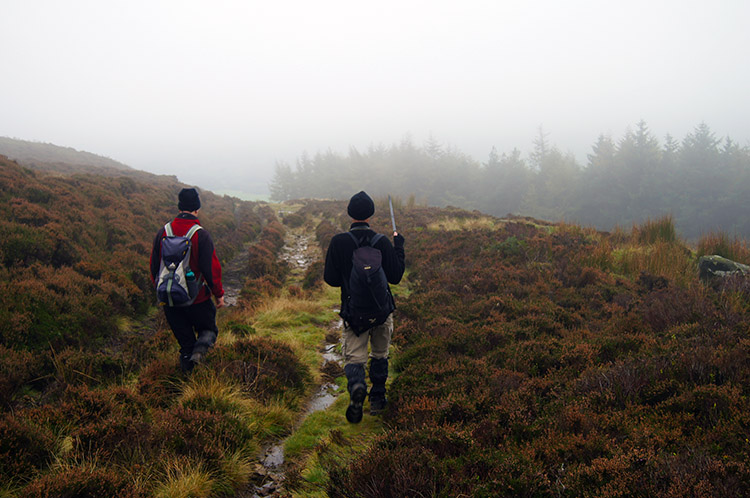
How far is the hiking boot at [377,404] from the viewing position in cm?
440

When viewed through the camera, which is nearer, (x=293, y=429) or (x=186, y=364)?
(x=293, y=429)

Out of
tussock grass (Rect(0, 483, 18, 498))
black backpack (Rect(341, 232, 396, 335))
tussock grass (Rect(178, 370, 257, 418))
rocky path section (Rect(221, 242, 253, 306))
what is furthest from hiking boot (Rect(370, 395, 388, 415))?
rocky path section (Rect(221, 242, 253, 306))

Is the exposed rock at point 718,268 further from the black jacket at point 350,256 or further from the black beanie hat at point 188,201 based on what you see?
the black beanie hat at point 188,201

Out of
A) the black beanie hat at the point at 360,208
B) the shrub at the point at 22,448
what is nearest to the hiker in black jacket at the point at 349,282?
the black beanie hat at the point at 360,208

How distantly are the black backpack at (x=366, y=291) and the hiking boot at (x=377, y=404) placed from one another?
3.04 feet

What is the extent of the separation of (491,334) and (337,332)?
3.37 metres

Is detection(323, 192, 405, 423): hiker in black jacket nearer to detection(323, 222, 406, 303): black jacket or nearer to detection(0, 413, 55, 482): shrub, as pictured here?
detection(323, 222, 406, 303): black jacket

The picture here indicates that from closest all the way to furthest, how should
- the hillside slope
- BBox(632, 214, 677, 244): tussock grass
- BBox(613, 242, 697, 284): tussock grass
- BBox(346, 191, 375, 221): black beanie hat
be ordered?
1. BBox(346, 191, 375, 221): black beanie hat
2. the hillside slope
3. BBox(613, 242, 697, 284): tussock grass
4. BBox(632, 214, 677, 244): tussock grass

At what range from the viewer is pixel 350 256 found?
4.23 meters

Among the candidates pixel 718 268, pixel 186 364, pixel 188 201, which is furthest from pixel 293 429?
pixel 718 268

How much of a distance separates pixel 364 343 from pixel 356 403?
0.71 metres

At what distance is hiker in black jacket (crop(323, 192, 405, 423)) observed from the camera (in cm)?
425

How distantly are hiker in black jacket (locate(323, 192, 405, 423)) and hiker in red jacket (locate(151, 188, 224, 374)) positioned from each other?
1541mm

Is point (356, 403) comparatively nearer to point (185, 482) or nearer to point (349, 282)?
point (349, 282)
